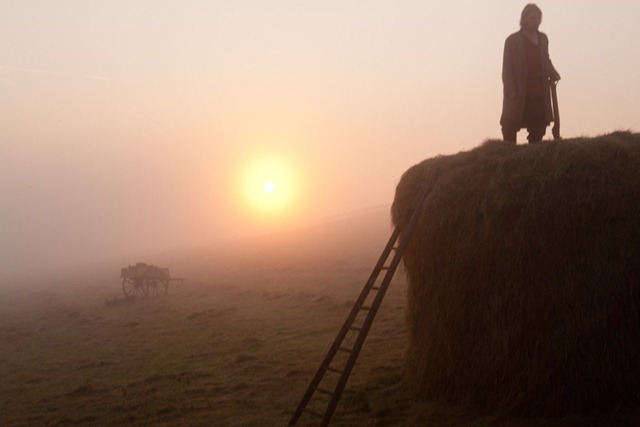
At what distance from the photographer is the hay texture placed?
7020 mm

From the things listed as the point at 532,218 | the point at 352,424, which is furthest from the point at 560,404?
the point at 352,424

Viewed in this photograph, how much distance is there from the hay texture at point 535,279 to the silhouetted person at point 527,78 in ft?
4.81

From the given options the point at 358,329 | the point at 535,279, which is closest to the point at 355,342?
the point at 358,329

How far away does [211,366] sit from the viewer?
46.7 ft

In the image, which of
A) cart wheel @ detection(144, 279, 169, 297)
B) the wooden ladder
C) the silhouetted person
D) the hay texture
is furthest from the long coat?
cart wheel @ detection(144, 279, 169, 297)

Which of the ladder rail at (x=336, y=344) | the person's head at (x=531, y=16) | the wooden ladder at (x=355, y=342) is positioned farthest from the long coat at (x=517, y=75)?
the ladder rail at (x=336, y=344)

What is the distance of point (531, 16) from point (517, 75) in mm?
967

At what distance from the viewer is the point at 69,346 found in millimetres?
20641

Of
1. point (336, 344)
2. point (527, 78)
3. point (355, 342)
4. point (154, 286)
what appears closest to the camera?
point (336, 344)

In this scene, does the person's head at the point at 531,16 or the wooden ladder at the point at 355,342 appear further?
the person's head at the point at 531,16

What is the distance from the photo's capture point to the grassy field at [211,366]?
943 centimetres

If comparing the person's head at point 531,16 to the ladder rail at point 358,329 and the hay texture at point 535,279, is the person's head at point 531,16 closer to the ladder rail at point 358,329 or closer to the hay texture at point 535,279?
the hay texture at point 535,279

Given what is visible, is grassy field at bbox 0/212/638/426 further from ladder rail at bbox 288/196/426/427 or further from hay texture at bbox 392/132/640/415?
ladder rail at bbox 288/196/426/427

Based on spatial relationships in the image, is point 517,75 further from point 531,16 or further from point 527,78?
point 531,16
